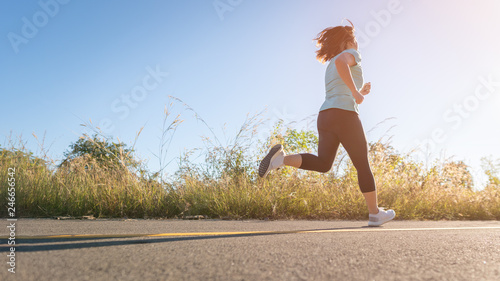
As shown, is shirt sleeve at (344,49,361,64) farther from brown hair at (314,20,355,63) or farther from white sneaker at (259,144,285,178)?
white sneaker at (259,144,285,178)

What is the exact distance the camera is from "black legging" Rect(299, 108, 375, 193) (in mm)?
3887

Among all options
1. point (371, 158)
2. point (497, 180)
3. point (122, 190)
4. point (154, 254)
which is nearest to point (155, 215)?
point (122, 190)

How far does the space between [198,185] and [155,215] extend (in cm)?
74

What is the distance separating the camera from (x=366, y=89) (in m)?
4.16

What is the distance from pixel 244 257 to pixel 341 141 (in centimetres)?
223

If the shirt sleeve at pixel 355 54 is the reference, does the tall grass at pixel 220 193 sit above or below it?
below

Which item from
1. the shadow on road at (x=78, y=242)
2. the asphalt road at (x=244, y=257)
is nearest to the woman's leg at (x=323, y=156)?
the asphalt road at (x=244, y=257)

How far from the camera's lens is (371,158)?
729cm

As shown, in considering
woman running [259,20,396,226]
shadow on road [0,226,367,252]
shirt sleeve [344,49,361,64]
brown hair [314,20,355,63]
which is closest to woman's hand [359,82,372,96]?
woman running [259,20,396,226]

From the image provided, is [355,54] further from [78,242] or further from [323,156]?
[78,242]

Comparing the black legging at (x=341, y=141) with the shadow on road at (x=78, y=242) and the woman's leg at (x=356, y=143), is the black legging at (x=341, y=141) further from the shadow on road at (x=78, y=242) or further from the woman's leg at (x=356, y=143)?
the shadow on road at (x=78, y=242)

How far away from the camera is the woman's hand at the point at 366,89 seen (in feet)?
13.6

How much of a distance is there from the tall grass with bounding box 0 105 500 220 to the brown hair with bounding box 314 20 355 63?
2037 millimetres

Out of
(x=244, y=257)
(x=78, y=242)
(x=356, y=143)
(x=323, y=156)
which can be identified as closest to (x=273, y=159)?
(x=323, y=156)
